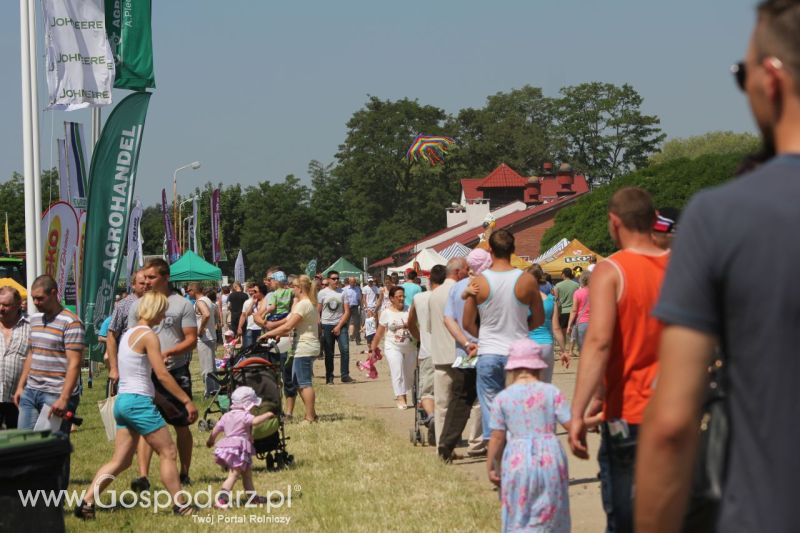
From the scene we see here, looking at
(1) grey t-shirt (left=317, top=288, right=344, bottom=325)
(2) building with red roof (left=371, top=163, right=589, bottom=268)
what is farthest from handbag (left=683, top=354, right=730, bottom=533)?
(2) building with red roof (left=371, top=163, right=589, bottom=268)

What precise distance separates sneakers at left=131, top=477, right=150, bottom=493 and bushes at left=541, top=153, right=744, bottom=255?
49783 millimetres

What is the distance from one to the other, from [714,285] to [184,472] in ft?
28.4

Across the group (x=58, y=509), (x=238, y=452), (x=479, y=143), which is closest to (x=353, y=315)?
(x=238, y=452)

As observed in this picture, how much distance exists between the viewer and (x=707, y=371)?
2.33m

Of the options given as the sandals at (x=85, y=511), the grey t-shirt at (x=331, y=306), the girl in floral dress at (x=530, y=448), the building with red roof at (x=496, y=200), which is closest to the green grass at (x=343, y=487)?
the sandals at (x=85, y=511)

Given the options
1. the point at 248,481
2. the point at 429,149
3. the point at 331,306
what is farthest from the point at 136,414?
the point at 429,149

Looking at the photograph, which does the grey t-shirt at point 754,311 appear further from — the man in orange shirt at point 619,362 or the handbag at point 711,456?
the man in orange shirt at point 619,362

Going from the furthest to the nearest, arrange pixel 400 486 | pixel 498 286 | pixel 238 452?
pixel 400 486, pixel 238 452, pixel 498 286

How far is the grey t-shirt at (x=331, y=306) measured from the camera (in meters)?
21.6

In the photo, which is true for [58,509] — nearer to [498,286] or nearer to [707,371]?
[498,286]

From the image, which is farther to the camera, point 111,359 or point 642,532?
point 111,359

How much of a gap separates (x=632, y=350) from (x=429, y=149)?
9347 cm

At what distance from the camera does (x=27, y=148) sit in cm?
1620

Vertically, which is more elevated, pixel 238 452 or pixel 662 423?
pixel 662 423
